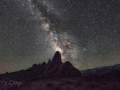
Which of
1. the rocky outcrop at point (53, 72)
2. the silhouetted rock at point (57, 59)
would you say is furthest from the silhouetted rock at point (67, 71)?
the silhouetted rock at point (57, 59)

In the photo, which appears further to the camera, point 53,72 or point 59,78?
point 53,72

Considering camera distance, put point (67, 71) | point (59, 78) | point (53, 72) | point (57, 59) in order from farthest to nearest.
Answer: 1. point (57, 59)
2. point (53, 72)
3. point (67, 71)
4. point (59, 78)

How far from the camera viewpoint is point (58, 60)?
7894cm

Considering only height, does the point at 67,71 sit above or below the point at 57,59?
below

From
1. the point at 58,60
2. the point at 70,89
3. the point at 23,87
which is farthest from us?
the point at 58,60

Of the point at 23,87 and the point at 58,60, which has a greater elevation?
the point at 58,60

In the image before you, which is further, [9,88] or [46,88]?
[9,88]

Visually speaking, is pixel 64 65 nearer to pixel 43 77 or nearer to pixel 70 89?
pixel 43 77

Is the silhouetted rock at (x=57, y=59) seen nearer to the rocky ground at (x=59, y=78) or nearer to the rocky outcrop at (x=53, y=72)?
the rocky ground at (x=59, y=78)

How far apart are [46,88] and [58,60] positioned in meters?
33.2

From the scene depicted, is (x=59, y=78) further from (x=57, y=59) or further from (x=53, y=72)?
(x=57, y=59)

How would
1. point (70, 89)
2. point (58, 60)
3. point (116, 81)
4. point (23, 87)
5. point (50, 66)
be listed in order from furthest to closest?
point (58, 60) → point (50, 66) → point (116, 81) → point (23, 87) → point (70, 89)

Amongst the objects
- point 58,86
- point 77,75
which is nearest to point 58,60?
point 77,75

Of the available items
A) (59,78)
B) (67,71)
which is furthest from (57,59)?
(59,78)
